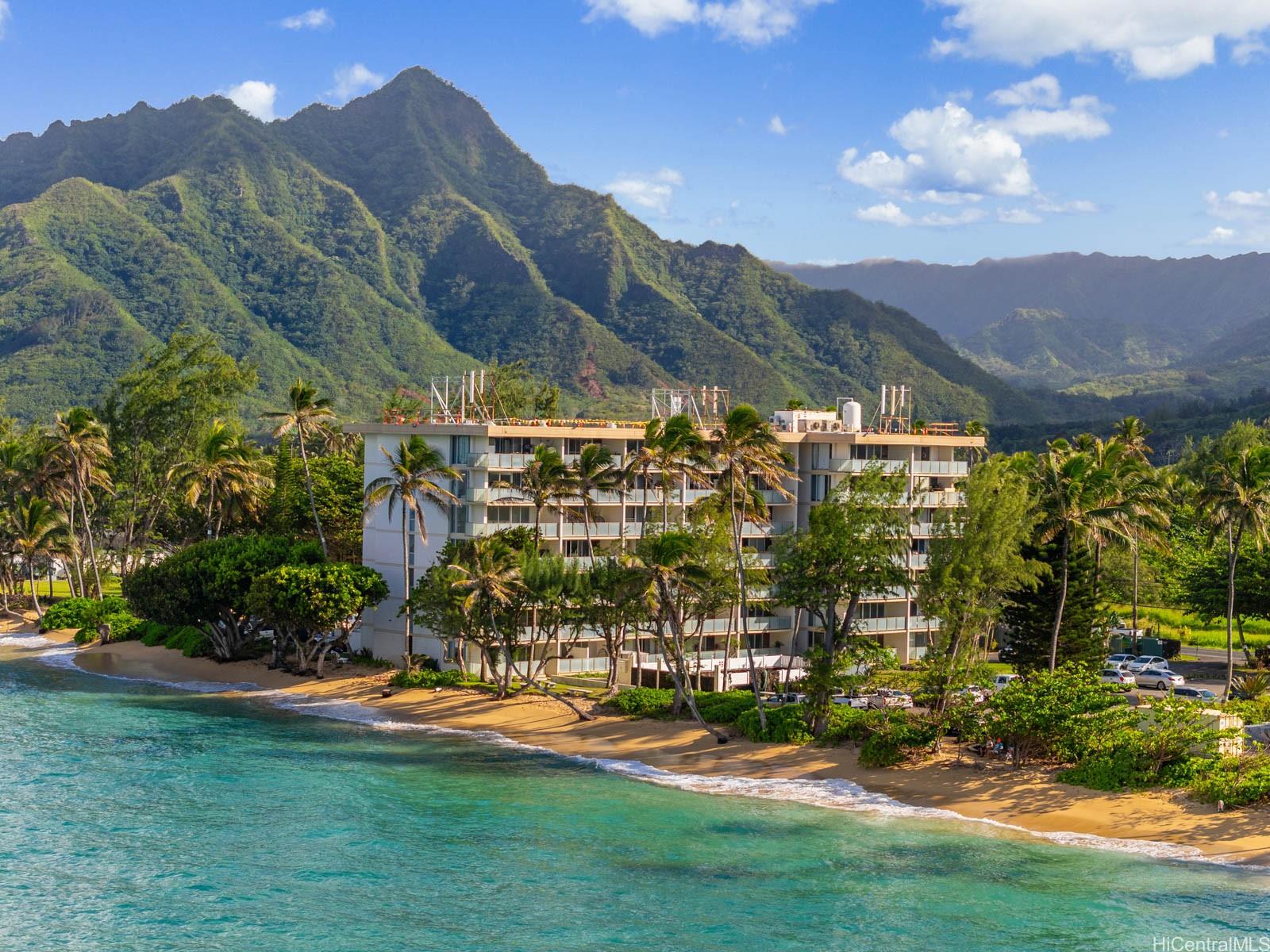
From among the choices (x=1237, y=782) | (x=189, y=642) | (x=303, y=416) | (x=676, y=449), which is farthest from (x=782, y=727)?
(x=189, y=642)

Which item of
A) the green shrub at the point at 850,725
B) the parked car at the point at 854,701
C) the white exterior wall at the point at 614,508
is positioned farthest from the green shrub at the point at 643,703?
the green shrub at the point at 850,725

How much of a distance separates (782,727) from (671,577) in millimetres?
9234

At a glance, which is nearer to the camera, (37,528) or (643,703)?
(643,703)

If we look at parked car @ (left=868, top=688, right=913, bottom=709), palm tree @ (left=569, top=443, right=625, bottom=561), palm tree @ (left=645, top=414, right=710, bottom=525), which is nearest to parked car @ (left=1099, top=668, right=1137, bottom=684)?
parked car @ (left=868, top=688, right=913, bottom=709)

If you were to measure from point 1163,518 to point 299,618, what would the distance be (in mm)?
53699

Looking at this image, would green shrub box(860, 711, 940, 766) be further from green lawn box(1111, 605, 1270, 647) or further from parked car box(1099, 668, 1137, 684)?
green lawn box(1111, 605, 1270, 647)

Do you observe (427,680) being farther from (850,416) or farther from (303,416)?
(850,416)

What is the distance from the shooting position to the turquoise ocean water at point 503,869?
40219 mm

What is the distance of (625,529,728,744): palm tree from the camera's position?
2394 inches

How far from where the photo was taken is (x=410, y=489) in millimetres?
72500

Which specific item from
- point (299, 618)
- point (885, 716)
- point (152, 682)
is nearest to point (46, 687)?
point (152, 682)

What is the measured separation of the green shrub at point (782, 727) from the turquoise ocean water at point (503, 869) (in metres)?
7.33

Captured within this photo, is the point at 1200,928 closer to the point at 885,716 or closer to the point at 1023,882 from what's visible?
the point at 1023,882

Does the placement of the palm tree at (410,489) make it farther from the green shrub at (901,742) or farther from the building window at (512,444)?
the green shrub at (901,742)
